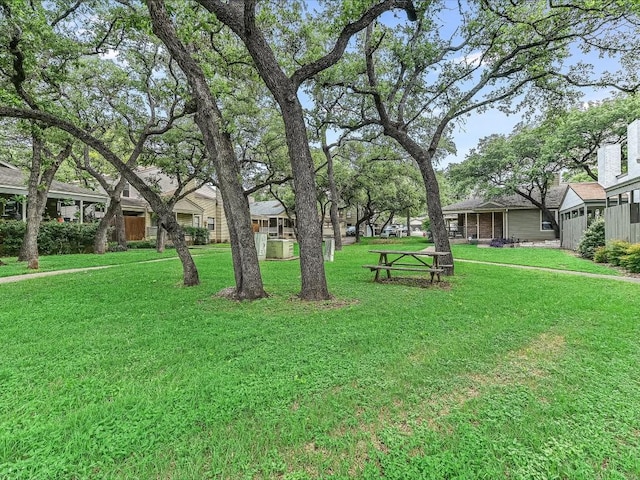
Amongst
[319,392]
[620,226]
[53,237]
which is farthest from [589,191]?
[53,237]

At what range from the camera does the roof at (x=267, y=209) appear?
123 feet

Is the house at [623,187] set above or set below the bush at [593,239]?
above

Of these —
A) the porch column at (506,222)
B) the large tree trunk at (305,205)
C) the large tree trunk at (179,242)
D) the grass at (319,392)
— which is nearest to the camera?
the grass at (319,392)

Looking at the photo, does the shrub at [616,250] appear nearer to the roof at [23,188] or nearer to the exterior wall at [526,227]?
the exterior wall at [526,227]

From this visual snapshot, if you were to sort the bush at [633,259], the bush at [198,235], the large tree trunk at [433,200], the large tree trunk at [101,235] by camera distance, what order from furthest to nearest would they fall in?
the bush at [198,235] → the large tree trunk at [101,235] → the bush at [633,259] → the large tree trunk at [433,200]

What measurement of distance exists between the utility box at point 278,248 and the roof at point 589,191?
14.8 m

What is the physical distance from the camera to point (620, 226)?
1145 centimetres

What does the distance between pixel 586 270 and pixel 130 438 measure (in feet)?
39.8

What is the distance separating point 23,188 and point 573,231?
2702 centimetres

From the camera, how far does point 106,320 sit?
15.4 ft

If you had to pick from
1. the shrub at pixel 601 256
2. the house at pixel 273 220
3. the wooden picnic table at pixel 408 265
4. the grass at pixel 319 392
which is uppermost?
the house at pixel 273 220

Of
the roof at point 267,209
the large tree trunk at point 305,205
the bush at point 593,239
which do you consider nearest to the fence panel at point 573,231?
the bush at point 593,239

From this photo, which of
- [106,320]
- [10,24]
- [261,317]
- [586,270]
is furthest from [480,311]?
[10,24]

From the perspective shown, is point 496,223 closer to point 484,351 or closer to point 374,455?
point 484,351
